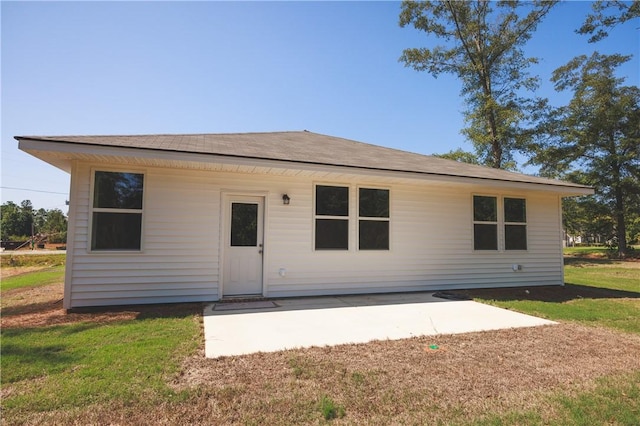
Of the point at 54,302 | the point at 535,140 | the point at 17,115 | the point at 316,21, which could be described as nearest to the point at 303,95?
the point at 316,21

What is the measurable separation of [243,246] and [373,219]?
115 inches

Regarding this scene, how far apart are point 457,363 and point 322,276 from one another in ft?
12.8

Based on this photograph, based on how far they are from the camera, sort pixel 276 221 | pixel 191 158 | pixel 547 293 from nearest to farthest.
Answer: pixel 191 158, pixel 276 221, pixel 547 293

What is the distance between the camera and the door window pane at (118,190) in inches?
229

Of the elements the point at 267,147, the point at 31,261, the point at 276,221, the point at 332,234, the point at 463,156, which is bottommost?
the point at 31,261

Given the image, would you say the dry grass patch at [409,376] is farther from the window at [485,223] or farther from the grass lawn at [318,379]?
the window at [485,223]

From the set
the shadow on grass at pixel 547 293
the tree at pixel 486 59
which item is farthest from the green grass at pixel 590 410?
the tree at pixel 486 59

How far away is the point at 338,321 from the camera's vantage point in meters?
5.05

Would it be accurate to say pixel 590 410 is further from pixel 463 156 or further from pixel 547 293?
pixel 463 156

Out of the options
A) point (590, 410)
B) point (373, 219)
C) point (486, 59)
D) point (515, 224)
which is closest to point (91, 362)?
point (590, 410)

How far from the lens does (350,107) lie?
13.6m

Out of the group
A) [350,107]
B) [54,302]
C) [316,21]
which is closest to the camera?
[54,302]

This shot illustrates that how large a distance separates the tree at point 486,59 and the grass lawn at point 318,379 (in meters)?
18.9

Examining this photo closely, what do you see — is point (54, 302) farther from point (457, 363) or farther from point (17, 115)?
point (457, 363)
